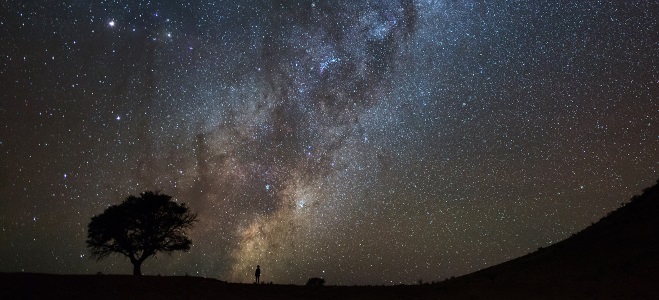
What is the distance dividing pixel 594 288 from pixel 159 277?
19.6 metres

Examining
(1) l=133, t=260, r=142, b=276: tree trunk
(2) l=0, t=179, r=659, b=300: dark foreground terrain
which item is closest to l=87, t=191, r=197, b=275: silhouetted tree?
(1) l=133, t=260, r=142, b=276: tree trunk

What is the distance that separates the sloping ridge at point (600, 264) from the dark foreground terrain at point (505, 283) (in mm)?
35

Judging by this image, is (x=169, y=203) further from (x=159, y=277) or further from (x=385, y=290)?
(x=385, y=290)

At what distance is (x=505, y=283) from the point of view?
2445 cm

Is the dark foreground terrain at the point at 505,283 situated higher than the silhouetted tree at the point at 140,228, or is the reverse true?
the silhouetted tree at the point at 140,228

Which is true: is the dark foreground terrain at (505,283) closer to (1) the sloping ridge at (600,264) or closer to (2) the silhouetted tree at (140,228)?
(1) the sloping ridge at (600,264)

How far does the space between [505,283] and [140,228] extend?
28492 millimetres

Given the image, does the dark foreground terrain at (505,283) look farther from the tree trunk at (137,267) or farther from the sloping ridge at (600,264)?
the tree trunk at (137,267)

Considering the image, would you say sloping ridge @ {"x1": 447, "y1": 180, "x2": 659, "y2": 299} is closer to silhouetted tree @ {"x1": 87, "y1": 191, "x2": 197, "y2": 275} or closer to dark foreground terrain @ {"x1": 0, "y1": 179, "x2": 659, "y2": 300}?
dark foreground terrain @ {"x1": 0, "y1": 179, "x2": 659, "y2": 300}

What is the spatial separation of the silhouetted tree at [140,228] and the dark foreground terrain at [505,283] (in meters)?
15.7

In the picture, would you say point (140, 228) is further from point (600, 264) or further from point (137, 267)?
point (600, 264)

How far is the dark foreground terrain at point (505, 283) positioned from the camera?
2134 cm

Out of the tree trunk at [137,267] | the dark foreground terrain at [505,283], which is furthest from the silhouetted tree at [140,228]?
the dark foreground terrain at [505,283]

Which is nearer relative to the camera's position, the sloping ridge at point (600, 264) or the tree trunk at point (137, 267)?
the sloping ridge at point (600, 264)
